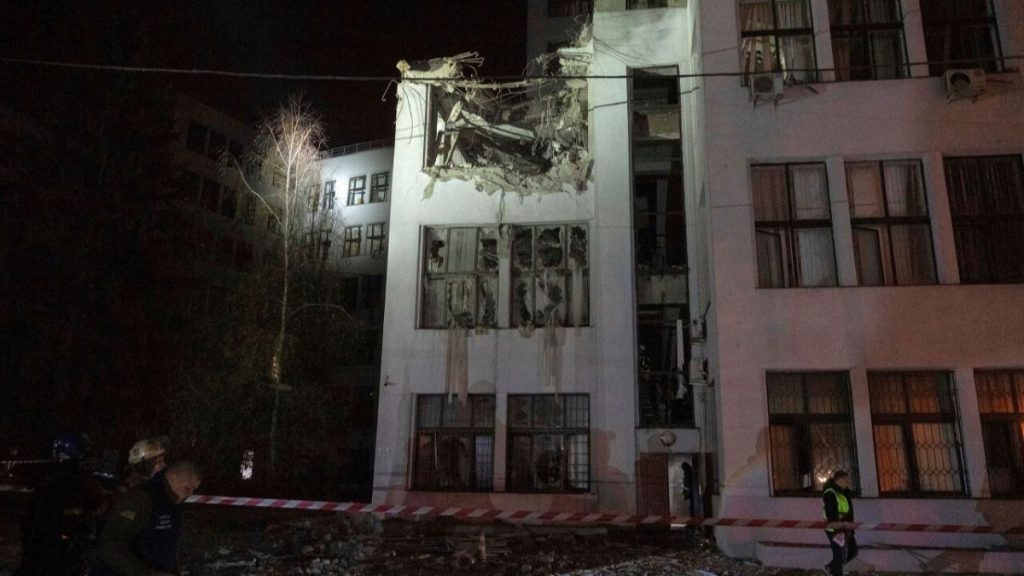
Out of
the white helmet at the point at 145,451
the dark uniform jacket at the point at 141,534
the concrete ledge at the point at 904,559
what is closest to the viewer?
the dark uniform jacket at the point at 141,534

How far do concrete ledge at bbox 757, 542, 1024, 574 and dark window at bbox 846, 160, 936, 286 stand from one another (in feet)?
16.0

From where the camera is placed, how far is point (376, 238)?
35969mm

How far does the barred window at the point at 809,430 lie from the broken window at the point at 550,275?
591 cm

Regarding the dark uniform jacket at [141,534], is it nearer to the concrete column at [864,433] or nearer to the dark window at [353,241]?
the concrete column at [864,433]

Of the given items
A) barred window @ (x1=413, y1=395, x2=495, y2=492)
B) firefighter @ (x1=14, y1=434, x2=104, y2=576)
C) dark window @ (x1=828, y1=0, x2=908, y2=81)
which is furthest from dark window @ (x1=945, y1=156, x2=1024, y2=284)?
firefighter @ (x1=14, y1=434, x2=104, y2=576)

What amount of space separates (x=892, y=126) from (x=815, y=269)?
328 cm

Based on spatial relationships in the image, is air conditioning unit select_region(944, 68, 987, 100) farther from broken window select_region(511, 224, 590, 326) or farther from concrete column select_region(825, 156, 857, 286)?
broken window select_region(511, 224, 590, 326)

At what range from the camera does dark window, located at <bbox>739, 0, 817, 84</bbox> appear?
45.4 feet

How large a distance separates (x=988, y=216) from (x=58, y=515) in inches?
610

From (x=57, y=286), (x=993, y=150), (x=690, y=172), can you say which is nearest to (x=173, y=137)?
(x=57, y=286)

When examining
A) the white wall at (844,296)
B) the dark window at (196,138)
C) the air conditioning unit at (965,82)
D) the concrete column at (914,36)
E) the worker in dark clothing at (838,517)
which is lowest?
the worker in dark clothing at (838,517)

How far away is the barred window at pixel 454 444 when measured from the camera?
1659 cm

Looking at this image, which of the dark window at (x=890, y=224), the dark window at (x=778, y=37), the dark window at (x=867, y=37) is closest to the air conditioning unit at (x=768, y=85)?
the dark window at (x=778, y=37)

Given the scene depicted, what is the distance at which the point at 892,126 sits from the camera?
13.0m
